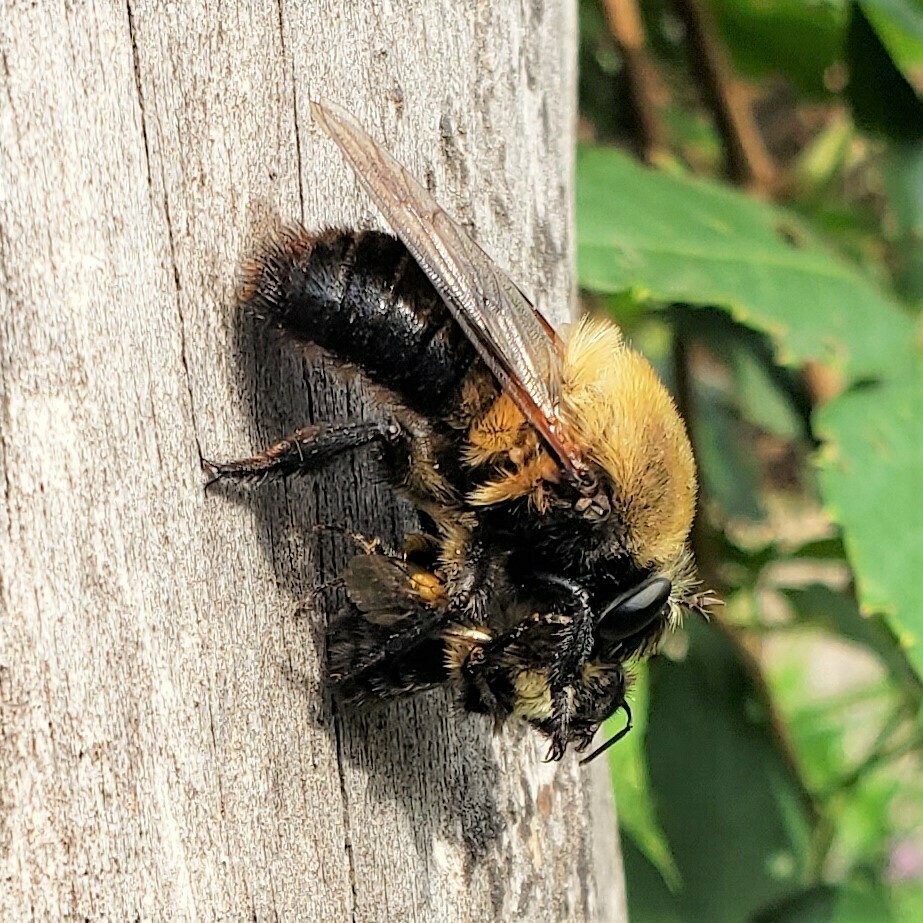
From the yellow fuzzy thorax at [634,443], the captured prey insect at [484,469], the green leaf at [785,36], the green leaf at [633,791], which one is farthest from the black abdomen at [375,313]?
the green leaf at [633,791]

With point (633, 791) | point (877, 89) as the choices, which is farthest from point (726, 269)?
point (633, 791)

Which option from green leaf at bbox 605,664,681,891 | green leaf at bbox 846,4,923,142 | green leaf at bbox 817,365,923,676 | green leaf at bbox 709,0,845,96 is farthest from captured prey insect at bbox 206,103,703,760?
green leaf at bbox 605,664,681,891

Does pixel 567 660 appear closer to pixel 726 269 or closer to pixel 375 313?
pixel 375 313

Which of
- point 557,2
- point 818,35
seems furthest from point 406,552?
point 818,35

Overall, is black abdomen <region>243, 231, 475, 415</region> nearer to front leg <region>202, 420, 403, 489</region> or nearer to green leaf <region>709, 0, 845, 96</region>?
front leg <region>202, 420, 403, 489</region>

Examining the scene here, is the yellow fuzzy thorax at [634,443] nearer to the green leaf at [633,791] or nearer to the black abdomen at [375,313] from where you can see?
the black abdomen at [375,313]
